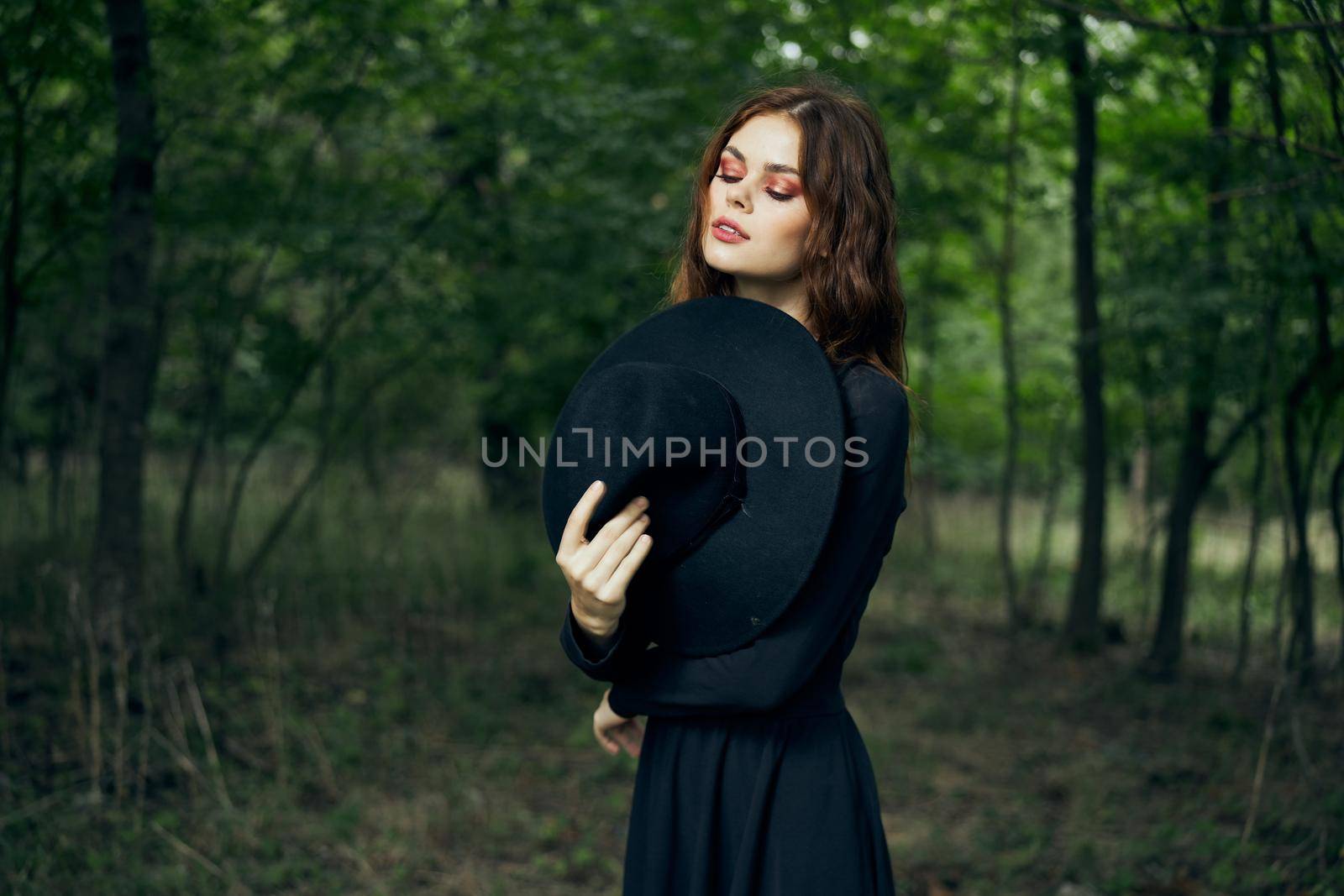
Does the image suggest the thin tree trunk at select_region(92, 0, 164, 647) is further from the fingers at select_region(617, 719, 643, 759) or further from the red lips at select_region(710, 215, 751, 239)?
the red lips at select_region(710, 215, 751, 239)

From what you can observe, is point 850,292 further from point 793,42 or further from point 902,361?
point 793,42

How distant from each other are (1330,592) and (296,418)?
658 cm

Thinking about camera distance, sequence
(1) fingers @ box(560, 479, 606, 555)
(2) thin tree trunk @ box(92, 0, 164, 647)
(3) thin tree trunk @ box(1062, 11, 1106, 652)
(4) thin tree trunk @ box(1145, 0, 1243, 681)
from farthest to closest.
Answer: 1. (3) thin tree trunk @ box(1062, 11, 1106, 652)
2. (4) thin tree trunk @ box(1145, 0, 1243, 681)
3. (2) thin tree trunk @ box(92, 0, 164, 647)
4. (1) fingers @ box(560, 479, 606, 555)

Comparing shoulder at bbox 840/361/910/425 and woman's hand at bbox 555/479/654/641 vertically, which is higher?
shoulder at bbox 840/361/910/425

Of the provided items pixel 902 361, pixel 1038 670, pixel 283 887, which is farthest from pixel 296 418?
pixel 902 361

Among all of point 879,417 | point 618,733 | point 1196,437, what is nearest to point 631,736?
point 618,733

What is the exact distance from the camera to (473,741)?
5102 mm

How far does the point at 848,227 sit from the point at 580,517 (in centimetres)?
58

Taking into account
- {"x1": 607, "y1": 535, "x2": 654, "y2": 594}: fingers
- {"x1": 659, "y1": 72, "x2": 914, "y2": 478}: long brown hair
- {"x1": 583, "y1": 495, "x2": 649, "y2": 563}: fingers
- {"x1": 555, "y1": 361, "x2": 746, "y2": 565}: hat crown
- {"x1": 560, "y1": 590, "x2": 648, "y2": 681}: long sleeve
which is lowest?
{"x1": 560, "y1": 590, "x2": 648, "y2": 681}: long sleeve

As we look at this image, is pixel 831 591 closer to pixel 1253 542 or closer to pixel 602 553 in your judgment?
pixel 602 553

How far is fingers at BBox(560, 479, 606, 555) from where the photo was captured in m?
1.33

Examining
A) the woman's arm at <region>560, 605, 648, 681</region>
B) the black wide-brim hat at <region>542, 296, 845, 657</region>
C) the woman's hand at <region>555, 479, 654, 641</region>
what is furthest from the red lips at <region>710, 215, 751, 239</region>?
the woman's arm at <region>560, 605, 648, 681</region>

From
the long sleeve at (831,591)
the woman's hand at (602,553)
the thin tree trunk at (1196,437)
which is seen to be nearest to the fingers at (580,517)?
the woman's hand at (602,553)

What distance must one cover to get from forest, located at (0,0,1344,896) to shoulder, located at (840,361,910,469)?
120cm
